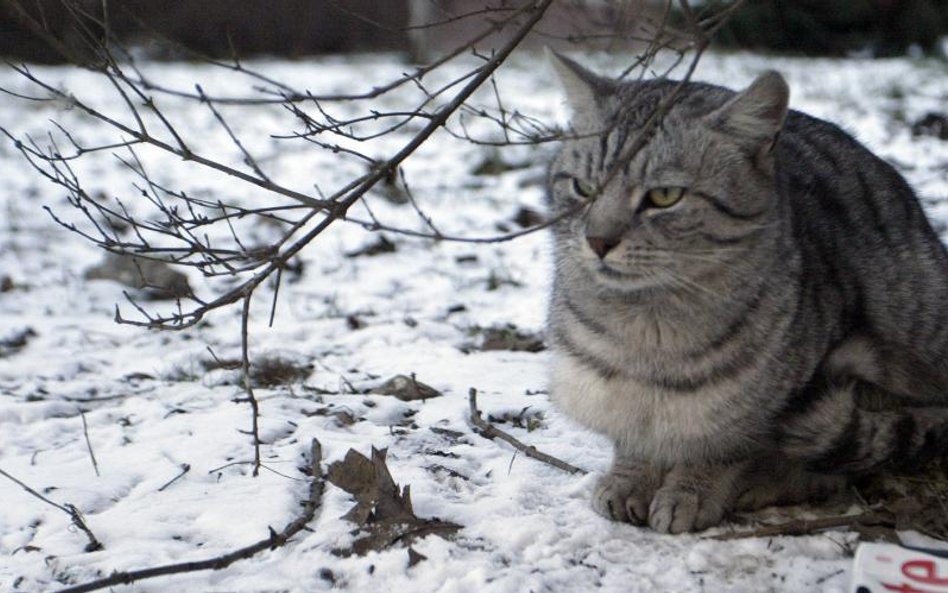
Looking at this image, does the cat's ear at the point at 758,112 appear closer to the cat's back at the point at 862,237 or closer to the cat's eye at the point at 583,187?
the cat's back at the point at 862,237

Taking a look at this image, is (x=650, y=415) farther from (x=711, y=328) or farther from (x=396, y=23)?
(x=396, y=23)

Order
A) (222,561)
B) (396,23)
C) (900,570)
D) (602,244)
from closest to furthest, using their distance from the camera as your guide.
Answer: (900,570)
(222,561)
(602,244)
(396,23)

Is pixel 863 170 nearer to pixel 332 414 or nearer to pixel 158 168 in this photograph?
pixel 332 414

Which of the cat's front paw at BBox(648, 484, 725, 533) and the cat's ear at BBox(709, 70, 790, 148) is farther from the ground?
the cat's ear at BBox(709, 70, 790, 148)

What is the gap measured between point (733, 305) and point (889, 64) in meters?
7.82

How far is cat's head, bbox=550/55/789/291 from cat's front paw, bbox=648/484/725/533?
511 mm

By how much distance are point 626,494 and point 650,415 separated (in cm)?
21

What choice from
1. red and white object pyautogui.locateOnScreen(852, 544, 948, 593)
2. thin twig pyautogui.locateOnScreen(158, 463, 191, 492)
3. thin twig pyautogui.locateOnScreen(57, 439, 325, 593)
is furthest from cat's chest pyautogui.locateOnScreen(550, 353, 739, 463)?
thin twig pyautogui.locateOnScreen(158, 463, 191, 492)

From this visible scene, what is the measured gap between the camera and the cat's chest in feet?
8.48

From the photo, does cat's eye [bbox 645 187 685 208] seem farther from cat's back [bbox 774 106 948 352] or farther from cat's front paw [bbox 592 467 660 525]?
cat's front paw [bbox 592 467 660 525]

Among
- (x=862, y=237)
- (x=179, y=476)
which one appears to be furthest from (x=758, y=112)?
(x=179, y=476)

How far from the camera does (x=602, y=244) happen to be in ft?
8.16

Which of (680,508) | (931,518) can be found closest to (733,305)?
(680,508)

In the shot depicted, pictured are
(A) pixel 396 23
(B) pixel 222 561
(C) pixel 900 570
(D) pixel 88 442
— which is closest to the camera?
(C) pixel 900 570
